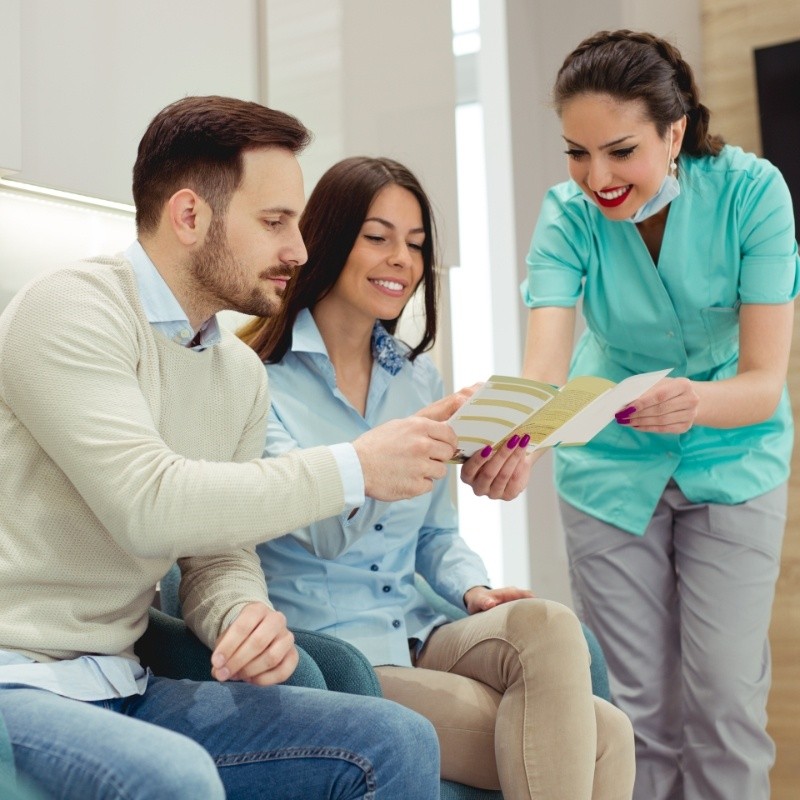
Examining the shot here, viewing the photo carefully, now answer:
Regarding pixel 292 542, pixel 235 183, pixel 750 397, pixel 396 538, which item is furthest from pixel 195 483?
pixel 750 397

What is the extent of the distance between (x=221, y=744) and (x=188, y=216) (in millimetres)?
666

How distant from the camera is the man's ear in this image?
4.92 feet

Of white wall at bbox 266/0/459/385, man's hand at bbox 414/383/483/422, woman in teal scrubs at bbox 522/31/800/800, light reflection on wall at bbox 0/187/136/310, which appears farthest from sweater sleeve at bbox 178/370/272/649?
white wall at bbox 266/0/459/385

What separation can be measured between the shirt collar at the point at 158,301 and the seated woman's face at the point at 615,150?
0.92m

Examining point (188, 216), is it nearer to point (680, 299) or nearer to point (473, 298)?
point (680, 299)

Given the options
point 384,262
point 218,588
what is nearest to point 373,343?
point 384,262

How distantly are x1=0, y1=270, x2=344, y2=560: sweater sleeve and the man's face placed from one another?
20 cm

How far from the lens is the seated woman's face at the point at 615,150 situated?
80.7 inches

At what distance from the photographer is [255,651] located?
1337mm

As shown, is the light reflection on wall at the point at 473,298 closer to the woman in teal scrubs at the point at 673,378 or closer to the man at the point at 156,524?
the woman in teal scrubs at the point at 673,378

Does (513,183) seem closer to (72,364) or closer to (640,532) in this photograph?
(640,532)

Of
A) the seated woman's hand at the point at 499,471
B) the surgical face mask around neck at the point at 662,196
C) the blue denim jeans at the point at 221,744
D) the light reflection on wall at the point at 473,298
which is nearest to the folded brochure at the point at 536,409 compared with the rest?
the seated woman's hand at the point at 499,471

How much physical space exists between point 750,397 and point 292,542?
34.9 inches

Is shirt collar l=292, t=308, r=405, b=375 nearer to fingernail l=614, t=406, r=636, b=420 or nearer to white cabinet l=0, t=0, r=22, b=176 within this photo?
fingernail l=614, t=406, r=636, b=420
